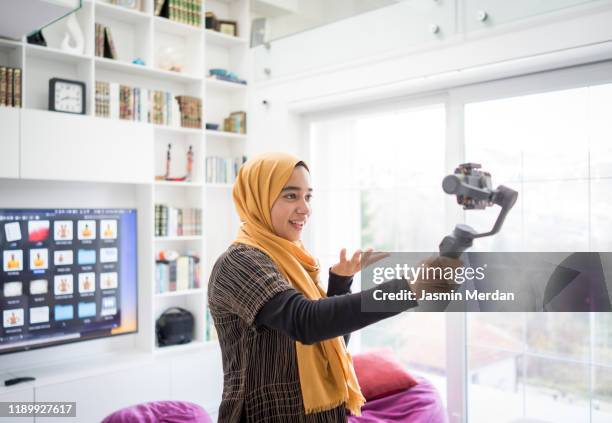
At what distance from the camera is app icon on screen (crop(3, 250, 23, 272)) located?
9.04 ft

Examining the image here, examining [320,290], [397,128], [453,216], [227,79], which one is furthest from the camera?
[227,79]

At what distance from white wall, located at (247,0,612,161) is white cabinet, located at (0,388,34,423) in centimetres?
202

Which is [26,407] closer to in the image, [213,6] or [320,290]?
[320,290]

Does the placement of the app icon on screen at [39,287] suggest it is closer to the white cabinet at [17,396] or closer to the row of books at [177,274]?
the white cabinet at [17,396]

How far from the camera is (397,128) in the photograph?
3.26 metres

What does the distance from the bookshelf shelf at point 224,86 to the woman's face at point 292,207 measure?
2356 millimetres

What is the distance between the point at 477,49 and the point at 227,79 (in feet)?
5.99

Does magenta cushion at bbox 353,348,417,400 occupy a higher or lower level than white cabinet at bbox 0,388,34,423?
higher

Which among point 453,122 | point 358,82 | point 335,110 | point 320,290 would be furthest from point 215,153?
point 320,290

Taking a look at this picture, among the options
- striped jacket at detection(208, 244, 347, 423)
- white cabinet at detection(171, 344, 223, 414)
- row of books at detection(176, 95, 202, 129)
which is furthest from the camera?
row of books at detection(176, 95, 202, 129)

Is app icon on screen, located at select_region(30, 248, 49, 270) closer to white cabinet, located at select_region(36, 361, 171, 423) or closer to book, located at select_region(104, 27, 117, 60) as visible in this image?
white cabinet, located at select_region(36, 361, 171, 423)

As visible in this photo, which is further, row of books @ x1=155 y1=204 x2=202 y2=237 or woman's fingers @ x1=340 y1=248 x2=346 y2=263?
row of books @ x1=155 y1=204 x2=202 y2=237

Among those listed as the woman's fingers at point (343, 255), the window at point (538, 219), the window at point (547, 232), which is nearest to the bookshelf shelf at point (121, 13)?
the window at point (538, 219)


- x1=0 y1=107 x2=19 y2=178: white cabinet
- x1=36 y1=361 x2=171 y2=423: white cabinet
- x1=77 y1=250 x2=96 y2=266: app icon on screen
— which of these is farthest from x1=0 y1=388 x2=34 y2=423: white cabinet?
x1=0 y1=107 x2=19 y2=178: white cabinet
